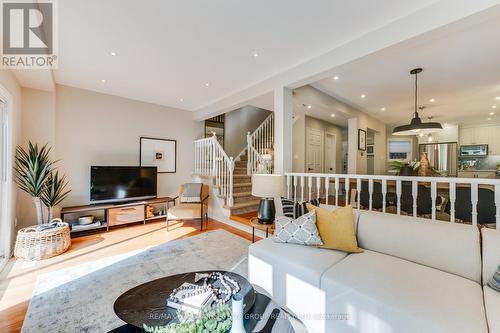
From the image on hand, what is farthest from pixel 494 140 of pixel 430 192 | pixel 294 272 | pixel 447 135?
pixel 294 272

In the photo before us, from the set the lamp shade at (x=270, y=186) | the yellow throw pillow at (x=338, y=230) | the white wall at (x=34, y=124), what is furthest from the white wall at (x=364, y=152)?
the white wall at (x=34, y=124)

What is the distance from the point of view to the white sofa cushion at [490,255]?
1463 mm

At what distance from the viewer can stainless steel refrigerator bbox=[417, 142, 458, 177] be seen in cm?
632

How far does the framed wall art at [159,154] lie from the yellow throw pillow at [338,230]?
13.4ft

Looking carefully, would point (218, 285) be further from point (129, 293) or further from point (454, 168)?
point (454, 168)

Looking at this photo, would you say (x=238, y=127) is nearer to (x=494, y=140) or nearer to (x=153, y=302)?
(x=153, y=302)

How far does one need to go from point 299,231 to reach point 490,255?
4.38 ft

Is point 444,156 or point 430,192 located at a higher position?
point 444,156

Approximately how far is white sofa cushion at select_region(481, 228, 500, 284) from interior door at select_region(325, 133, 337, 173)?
556 centimetres

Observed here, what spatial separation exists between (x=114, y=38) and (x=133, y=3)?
0.72m

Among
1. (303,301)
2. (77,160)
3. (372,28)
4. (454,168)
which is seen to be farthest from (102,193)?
(454,168)

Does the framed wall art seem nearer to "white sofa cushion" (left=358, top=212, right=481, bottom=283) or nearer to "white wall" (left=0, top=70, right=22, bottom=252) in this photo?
"white wall" (left=0, top=70, right=22, bottom=252)

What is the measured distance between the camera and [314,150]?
255 inches

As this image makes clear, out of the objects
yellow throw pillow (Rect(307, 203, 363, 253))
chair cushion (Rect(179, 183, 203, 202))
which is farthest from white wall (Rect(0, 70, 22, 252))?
yellow throw pillow (Rect(307, 203, 363, 253))
